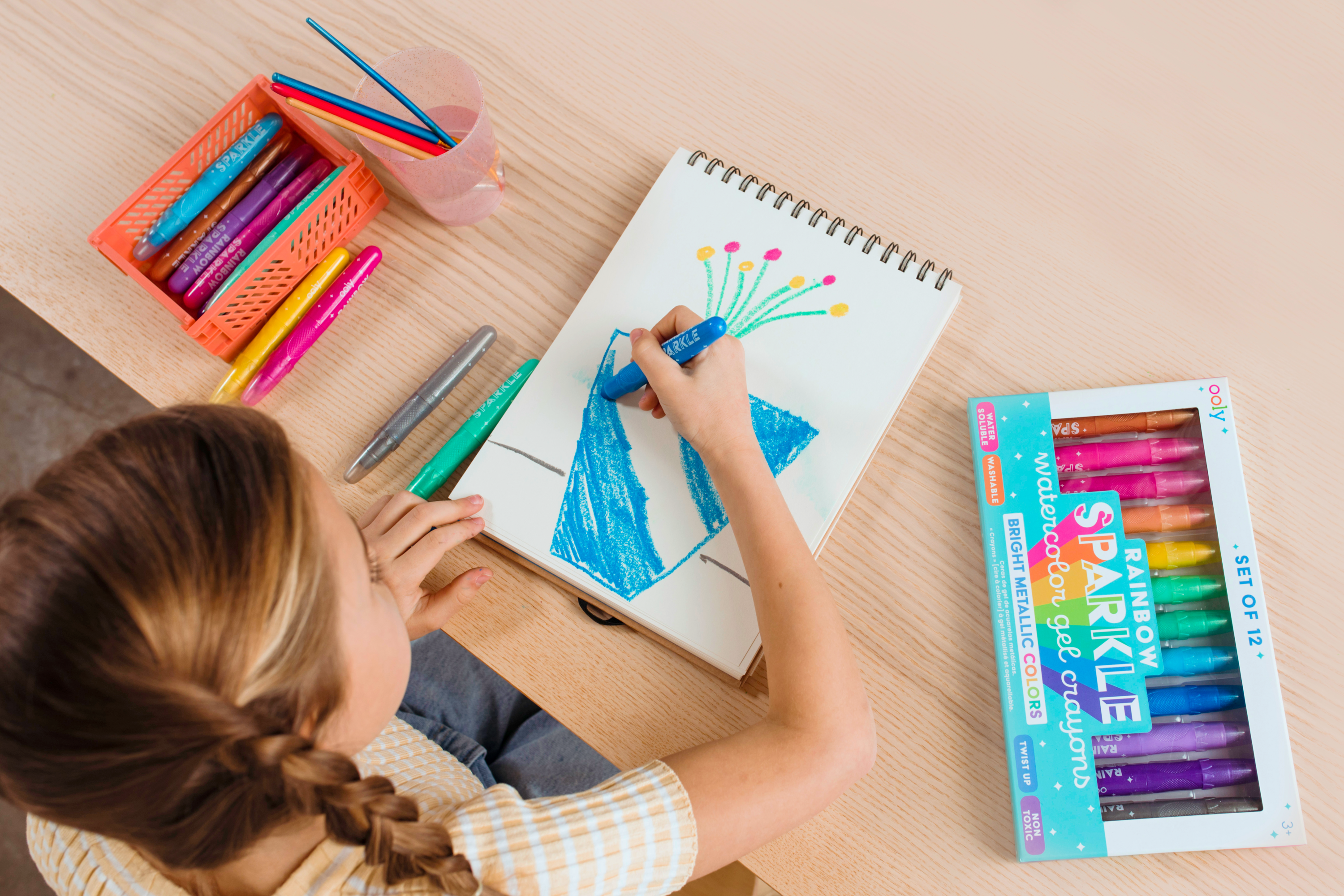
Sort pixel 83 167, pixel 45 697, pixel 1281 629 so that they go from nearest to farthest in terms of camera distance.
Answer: pixel 45 697 → pixel 1281 629 → pixel 83 167

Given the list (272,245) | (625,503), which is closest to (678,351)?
(625,503)

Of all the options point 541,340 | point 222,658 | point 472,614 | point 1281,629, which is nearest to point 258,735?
point 222,658

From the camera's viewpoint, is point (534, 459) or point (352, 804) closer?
point (352, 804)

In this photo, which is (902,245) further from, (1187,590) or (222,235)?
(222,235)

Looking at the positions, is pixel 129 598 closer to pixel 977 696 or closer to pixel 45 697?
pixel 45 697

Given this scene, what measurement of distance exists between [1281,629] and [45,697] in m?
0.77

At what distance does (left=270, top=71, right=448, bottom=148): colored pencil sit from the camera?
1.79ft

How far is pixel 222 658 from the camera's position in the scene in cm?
39

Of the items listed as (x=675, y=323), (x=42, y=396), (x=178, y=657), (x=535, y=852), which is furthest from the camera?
(x=42, y=396)

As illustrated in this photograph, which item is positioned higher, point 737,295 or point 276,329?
point 737,295

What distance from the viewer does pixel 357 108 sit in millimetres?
562

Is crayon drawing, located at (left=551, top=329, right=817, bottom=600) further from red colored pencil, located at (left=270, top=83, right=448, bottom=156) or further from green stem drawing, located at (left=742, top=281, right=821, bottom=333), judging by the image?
red colored pencil, located at (left=270, top=83, right=448, bottom=156)

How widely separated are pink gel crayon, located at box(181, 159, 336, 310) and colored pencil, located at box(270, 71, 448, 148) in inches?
3.5

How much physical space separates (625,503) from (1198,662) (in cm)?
43
